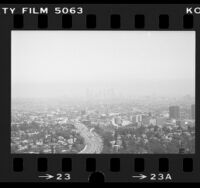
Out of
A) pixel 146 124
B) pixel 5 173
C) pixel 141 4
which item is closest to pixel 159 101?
pixel 146 124

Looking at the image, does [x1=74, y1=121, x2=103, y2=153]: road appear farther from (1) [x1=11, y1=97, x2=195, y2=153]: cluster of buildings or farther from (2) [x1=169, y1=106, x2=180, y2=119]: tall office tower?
(2) [x1=169, y1=106, x2=180, y2=119]: tall office tower

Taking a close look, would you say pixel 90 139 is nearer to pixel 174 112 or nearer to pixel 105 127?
pixel 105 127

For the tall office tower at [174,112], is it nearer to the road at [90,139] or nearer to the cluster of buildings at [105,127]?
the cluster of buildings at [105,127]

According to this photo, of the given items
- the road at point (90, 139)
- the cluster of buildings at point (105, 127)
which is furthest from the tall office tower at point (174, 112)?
the road at point (90, 139)

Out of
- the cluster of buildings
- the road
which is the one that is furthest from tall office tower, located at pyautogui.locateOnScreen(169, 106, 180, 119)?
the road

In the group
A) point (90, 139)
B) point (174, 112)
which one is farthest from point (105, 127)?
point (174, 112)

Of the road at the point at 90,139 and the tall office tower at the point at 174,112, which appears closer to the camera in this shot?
the road at the point at 90,139
